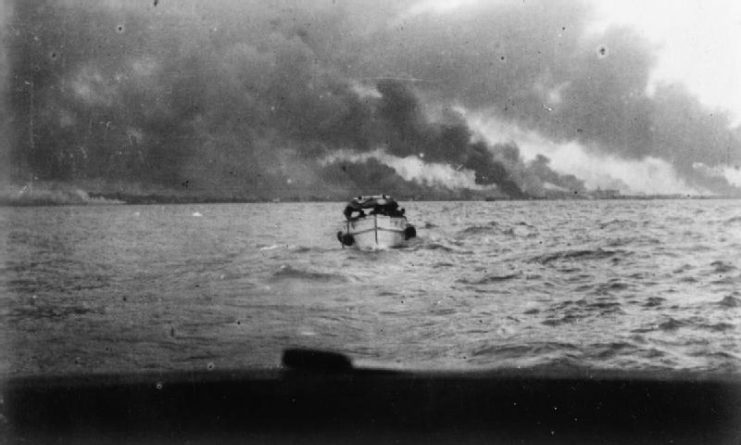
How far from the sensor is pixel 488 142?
5.04 meters

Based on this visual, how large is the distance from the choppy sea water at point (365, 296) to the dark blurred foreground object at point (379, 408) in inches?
32.8

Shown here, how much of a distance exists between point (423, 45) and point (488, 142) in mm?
1040

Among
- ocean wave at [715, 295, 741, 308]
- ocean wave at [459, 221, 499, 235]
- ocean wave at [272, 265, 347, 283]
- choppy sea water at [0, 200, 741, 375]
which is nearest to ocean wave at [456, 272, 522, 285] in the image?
choppy sea water at [0, 200, 741, 375]

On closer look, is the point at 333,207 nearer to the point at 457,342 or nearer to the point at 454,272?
the point at 454,272

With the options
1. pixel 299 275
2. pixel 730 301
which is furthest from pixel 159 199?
pixel 730 301

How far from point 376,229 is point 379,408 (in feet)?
12.4

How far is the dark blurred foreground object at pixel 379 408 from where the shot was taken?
3418 millimetres

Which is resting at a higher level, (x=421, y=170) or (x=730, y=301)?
(x=421, y=170)

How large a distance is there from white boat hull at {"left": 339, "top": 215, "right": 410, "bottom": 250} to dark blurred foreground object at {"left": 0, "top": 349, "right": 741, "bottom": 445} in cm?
308

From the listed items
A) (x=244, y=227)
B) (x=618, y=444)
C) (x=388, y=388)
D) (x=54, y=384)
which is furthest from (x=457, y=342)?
(x=54, y=384)

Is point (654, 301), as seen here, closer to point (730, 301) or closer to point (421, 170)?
point (730, 301)

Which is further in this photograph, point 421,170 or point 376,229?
point 376,229

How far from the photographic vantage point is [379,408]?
362cm

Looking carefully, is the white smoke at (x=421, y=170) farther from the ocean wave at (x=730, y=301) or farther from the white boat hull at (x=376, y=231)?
the ocean wave at (x=730, y=301)
